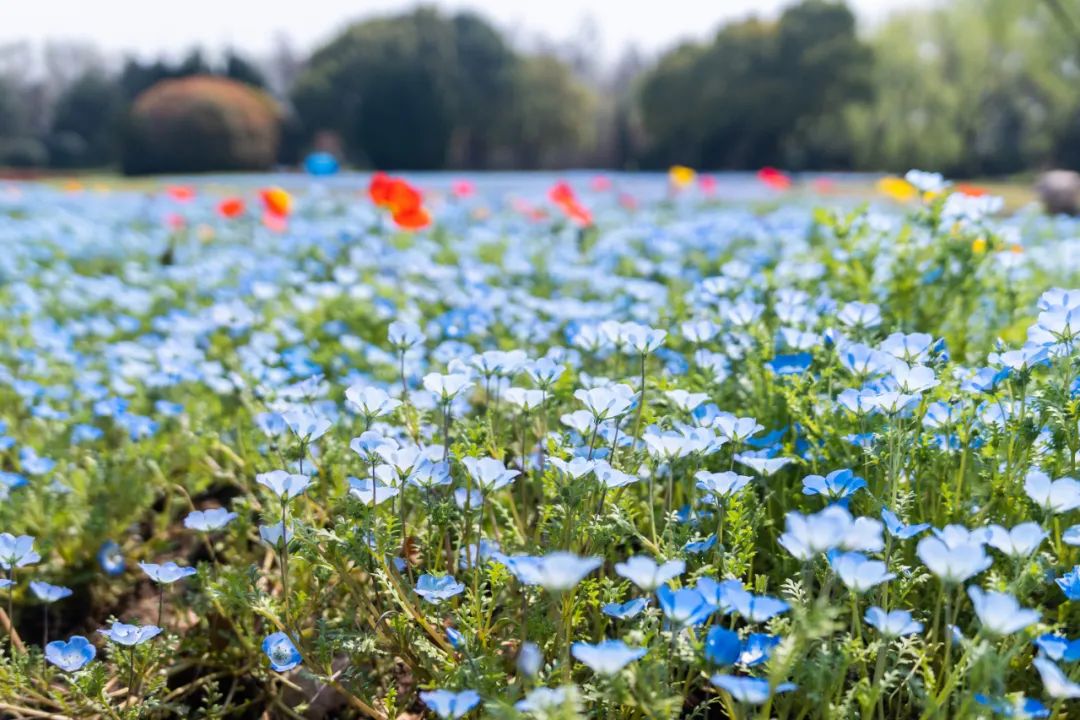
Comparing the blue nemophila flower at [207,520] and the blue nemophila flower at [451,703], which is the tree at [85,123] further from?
the blue nemophila flower at [451,703]

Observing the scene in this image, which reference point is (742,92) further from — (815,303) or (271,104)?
(815,303)

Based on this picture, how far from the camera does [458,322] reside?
252cm

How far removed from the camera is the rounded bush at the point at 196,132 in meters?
21.8

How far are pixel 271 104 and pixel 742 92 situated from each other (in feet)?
45.2

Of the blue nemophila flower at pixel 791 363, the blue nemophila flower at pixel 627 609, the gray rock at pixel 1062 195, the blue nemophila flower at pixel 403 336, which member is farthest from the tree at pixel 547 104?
the blue nemophila flower at pixel 627 609

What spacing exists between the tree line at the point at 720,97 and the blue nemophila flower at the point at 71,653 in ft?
73.4

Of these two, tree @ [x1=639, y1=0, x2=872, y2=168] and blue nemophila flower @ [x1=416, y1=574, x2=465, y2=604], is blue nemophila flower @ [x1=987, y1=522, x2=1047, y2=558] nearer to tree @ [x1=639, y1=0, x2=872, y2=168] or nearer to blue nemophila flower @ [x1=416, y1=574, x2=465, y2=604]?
blue nemophila flower @ [x1=416, y1=574, x2=465, y2=604]

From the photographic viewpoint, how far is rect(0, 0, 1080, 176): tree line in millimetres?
24109

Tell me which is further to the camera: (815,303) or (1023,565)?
(815,303)

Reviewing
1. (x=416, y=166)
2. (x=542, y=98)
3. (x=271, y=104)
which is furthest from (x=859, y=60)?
(x=271, y=104)

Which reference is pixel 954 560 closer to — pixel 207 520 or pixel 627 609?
pixel 627 609

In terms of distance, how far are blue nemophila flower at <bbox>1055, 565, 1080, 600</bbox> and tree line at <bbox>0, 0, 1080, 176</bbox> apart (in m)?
22.9

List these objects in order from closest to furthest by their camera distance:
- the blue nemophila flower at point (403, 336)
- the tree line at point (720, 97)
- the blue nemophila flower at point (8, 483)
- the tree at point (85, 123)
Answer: the blue nemophila flower at point (403, 336) < the blue nemophila flower at point (8, 483) < the tree line at point (720, 97) < the tree at point (85, 123)

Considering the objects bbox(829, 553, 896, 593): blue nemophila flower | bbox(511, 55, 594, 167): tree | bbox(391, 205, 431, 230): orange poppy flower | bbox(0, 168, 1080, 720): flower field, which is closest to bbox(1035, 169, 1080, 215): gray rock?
bbox(0, 168, 1080, 720): flower field
